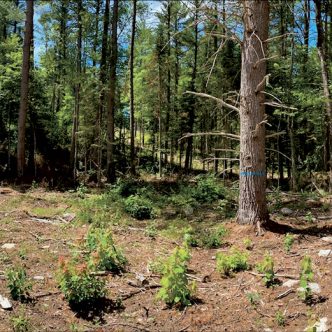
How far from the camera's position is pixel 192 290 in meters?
5.05

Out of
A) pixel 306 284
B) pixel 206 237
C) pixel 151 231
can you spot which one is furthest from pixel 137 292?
pixel 151 231

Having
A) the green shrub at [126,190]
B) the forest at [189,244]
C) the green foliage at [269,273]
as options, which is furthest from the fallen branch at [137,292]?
the green shrub at [126,190]

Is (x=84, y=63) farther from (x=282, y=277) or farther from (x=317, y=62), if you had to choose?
(x=282, y=277)

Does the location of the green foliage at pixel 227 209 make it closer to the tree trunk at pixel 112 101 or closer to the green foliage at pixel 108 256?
the green foliage at pixel 108 256

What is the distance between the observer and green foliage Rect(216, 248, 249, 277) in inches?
229

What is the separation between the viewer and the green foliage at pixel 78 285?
16.0 feet

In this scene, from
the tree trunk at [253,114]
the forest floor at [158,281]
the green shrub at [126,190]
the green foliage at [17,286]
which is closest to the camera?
the forest floor at [158,281]

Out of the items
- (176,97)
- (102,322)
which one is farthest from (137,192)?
(176,97)

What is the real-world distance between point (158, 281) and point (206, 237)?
1934mm

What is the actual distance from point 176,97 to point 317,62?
11.8m

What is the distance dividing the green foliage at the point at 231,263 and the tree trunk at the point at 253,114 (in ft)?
5.47

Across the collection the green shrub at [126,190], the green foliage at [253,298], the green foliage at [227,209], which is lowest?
the green foliage at [253,298]

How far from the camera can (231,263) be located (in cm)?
586

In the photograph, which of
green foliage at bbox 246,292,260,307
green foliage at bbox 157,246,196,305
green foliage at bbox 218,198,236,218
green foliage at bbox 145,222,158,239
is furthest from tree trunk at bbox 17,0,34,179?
green foliage at bbox 246,292,260,307
